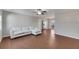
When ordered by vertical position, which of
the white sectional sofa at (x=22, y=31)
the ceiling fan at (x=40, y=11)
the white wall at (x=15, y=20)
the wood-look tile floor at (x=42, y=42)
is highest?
the ceiling fan at (x=40, y=11)

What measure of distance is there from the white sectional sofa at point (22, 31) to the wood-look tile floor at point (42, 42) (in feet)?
0.27

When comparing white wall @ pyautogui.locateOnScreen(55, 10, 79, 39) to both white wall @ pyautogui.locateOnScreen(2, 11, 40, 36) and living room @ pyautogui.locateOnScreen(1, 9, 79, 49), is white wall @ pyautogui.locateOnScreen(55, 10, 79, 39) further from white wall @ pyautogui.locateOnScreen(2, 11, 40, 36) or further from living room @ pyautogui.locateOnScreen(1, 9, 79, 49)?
white wall @ pyautogui.locateOnScreen(2, 11, 40, 36)

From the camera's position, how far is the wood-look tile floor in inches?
69.9

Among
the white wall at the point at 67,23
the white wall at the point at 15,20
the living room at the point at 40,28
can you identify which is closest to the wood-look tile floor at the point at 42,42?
the living room at the point at 40,28

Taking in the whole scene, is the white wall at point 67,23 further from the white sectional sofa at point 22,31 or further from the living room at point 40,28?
the white sectional sofa at point 22,31

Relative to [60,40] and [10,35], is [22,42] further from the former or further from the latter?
[60,40]

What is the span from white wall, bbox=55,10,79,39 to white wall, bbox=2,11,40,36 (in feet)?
1.45

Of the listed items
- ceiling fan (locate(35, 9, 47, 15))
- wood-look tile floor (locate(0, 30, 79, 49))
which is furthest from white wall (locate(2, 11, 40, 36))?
wood-look tile floor (locate(0, 30, 79, 49))

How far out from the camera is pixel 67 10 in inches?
69.6

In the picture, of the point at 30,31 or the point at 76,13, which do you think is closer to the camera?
the point at 76,13

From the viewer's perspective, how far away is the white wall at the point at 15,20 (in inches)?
68.6
